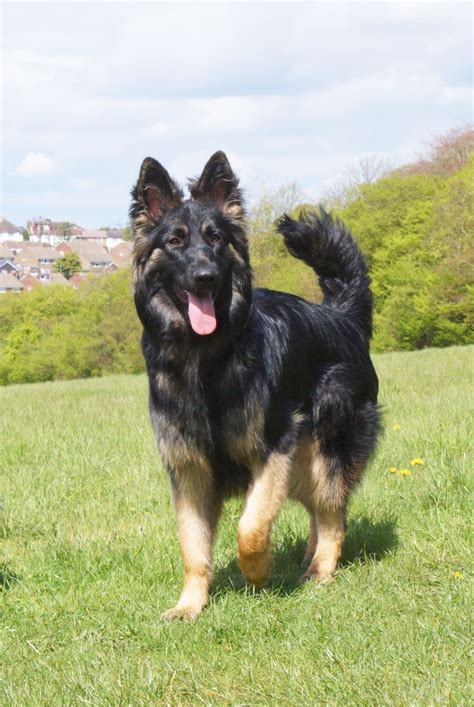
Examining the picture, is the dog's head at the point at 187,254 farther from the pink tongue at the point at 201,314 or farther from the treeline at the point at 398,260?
the treeline at the point at 398,260

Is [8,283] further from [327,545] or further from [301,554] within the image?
[327,545]

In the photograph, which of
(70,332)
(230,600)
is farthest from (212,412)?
(70,332)

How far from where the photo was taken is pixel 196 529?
4.89m

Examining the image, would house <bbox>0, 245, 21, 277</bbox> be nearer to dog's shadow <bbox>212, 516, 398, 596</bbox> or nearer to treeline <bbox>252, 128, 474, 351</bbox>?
treeline <bbox>252, 128, 474, 351</bbox>

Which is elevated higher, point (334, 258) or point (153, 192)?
point (153, 192)

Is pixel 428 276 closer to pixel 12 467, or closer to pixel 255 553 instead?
pixel 12 467

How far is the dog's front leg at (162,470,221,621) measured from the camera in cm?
476

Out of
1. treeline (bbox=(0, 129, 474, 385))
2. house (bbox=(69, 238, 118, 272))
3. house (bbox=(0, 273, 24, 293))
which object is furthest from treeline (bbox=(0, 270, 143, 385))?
house (bbox=(69, 238, 118, 272))

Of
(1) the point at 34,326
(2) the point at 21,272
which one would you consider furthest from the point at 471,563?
(2) the point at 21,272

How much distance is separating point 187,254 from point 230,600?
1885mm

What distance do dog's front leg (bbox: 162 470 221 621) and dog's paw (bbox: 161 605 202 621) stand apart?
0.08 metres

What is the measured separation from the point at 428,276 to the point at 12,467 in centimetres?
4043

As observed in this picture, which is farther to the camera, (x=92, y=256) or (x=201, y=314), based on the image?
(x=92, y=256)

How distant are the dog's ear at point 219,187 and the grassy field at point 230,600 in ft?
7.15
